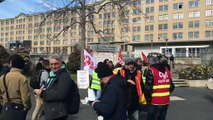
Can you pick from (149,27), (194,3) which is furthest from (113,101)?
(149,27)

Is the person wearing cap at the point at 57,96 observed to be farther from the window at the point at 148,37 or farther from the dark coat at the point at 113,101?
the window at the point at 148,37

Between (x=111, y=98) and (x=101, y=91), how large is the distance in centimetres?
171

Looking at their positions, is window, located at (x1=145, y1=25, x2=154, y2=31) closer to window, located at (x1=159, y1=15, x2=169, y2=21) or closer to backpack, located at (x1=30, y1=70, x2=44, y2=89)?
window, located at (x1=159, y1=15, x2=169, y2=21)

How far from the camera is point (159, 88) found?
7.68 m

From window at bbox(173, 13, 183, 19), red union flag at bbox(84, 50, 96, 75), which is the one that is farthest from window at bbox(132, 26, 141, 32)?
red union flag at bbox(84, 50, 96, 75)

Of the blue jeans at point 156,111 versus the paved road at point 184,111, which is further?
the paved road at point 184,111

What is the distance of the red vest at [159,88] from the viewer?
25.0 ft

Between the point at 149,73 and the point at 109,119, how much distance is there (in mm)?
2683

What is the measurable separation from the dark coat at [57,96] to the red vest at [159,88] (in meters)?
2.71

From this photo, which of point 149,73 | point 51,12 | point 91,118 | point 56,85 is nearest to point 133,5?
point 51,12

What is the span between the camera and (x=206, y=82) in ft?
87.4

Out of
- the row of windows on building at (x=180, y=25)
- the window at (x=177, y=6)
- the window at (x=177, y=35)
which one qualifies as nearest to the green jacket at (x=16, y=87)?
the row of windows on building at (x=180, y=25)

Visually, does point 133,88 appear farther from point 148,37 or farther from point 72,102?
point 148,37

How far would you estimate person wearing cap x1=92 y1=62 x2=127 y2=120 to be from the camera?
4984mm
